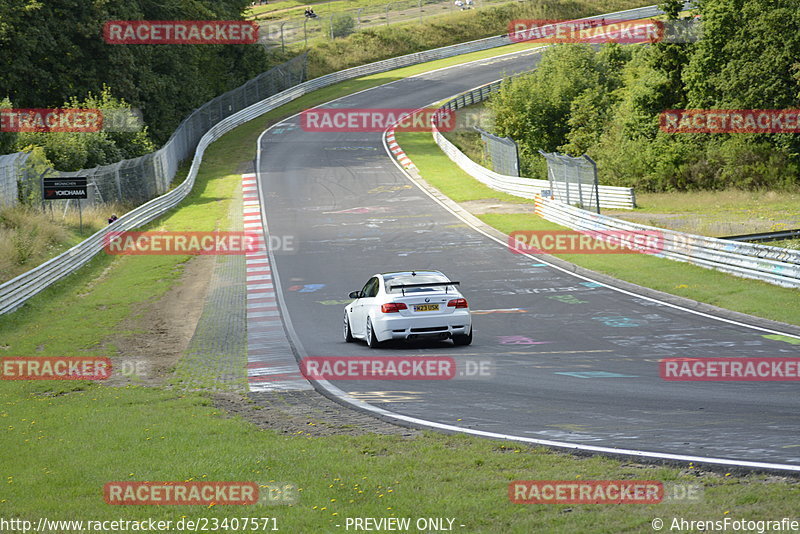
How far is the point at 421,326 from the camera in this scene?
16.5 m

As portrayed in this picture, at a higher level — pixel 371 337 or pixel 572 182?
pixel 572 182

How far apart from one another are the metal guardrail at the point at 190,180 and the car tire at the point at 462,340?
39.8ft

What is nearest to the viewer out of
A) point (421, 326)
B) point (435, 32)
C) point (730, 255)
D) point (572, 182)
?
point (421, 326)

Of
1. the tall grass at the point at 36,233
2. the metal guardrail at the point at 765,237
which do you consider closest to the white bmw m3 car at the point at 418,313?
the tall grass at the point at 36,233

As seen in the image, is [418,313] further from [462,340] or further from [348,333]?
[348,333]

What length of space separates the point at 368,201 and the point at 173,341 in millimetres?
24862

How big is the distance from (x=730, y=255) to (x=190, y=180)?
32624 millimetres

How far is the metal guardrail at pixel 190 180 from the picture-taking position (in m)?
24.4

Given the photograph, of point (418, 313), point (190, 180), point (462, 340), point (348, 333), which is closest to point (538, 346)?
point (462, 340)

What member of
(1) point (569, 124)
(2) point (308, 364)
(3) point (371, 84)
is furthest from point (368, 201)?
(3) point (371, 84)

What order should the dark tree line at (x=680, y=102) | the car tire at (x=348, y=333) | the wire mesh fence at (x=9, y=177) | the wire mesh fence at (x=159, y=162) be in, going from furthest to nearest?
the dark tree line at (x=680, y=102) < the wire mesh fence at (x=159, y=162) < the wire mesh fence at (x=9, y=177) < the car tire at (x=348, y=333)

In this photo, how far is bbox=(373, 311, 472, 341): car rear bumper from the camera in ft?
54.1

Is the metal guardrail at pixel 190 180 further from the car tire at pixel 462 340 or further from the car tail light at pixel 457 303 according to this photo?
the car tail light at pixel 457 303

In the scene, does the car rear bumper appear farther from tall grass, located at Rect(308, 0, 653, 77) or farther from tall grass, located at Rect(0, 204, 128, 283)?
tall grass, located at Rect(308, 0, 653, 77)
